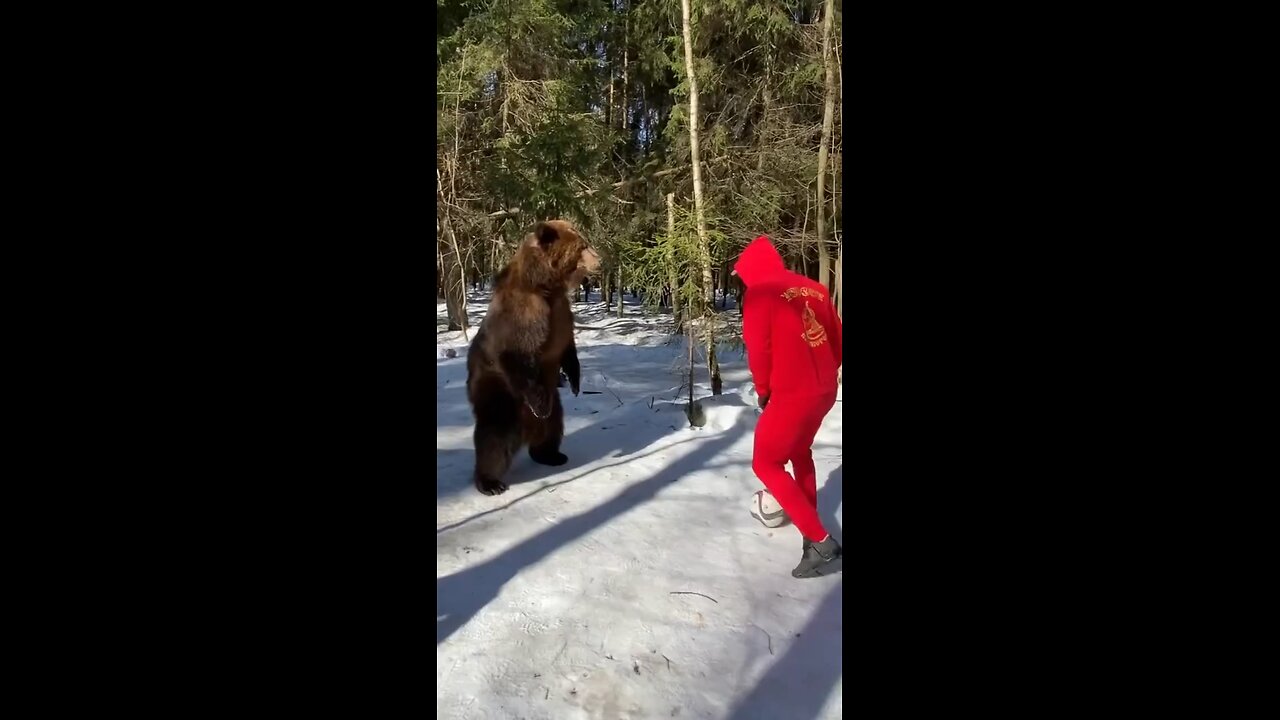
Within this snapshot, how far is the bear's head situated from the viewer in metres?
3.97

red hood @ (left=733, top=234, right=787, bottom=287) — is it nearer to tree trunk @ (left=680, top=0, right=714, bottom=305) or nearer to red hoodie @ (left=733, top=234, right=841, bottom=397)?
red hoodie @ (left=733, top=234, right=841, bottom=397)

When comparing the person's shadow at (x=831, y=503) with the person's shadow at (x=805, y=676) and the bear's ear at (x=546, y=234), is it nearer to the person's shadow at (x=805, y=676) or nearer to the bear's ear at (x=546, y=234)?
the person's shadow at (x=805, y=676)

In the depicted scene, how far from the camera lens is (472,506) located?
3688 millimetres

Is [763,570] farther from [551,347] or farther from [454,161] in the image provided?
[454,161]

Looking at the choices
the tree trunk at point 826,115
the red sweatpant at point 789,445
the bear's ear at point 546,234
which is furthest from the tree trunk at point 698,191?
the red sweatpant at point 789,445

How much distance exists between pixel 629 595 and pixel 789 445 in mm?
959

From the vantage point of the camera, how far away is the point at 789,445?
2855 millimetres

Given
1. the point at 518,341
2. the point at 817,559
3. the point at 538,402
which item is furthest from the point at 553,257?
the point at 817,559

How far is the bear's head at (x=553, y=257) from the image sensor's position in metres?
3.97

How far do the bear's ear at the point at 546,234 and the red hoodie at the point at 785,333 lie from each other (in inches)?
58.8

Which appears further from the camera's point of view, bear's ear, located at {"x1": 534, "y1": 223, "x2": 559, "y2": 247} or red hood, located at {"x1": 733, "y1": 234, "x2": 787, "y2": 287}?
bear's ear, located at {"x1": 534, "y1": 223, "x2": 559, "y2": 247}

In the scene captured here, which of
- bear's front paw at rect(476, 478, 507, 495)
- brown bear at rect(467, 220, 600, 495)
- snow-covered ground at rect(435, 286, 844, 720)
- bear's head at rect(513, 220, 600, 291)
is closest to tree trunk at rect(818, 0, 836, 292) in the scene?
snow-covered ground at rect(435, 286, 844, 720)

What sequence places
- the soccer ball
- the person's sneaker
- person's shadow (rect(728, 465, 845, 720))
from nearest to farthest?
1. person's shadow (rect(728, 465, 845, 720))
2. the person's sneaker
3. the soccer ball
